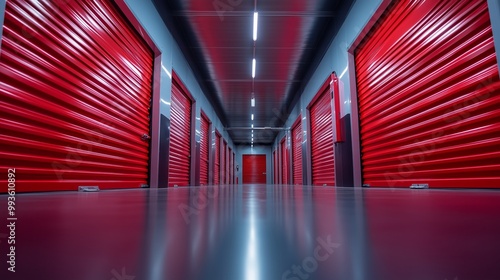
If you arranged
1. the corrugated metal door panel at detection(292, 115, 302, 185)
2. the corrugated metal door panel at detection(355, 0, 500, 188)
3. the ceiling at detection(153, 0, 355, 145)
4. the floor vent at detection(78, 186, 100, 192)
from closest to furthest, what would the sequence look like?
the corrugated metal door panel at detection(355, 0, 500, 188)
the floor vent at detection(78, 186, 100, 192)
the ceiling at detection(153, 0, 355, 145)
the corrugated metal door panel at detection(292, 115, 302, 185)

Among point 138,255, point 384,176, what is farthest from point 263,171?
point 138,255

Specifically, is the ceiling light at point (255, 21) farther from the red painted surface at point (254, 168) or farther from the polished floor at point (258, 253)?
the red painted surface at point (254, 168)

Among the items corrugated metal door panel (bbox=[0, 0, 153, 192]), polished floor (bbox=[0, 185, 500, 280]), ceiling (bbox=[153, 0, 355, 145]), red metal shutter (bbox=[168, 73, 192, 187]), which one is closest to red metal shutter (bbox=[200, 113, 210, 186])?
ceiling (bbox=[153, 0, 355, 145])

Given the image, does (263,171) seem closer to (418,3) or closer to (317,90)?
(317,90)

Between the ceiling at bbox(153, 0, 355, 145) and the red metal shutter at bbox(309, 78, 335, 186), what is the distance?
0.90 metres

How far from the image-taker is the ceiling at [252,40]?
4996mm

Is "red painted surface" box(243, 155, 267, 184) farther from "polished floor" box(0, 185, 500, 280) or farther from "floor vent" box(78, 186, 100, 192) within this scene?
"polished floor" box(0, 185, 500, 280)

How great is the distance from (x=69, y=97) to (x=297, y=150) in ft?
28.2

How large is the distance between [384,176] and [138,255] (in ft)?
13.8

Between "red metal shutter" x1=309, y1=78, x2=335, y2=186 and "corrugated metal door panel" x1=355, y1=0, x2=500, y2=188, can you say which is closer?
"corrugated metal door panel" x1=355, y1=0, x2=500, y2=188

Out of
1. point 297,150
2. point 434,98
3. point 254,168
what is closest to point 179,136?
point 297,150

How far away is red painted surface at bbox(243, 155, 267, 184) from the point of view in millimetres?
20891

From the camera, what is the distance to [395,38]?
146 inches

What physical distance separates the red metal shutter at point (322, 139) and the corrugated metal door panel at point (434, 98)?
71.6 inches
